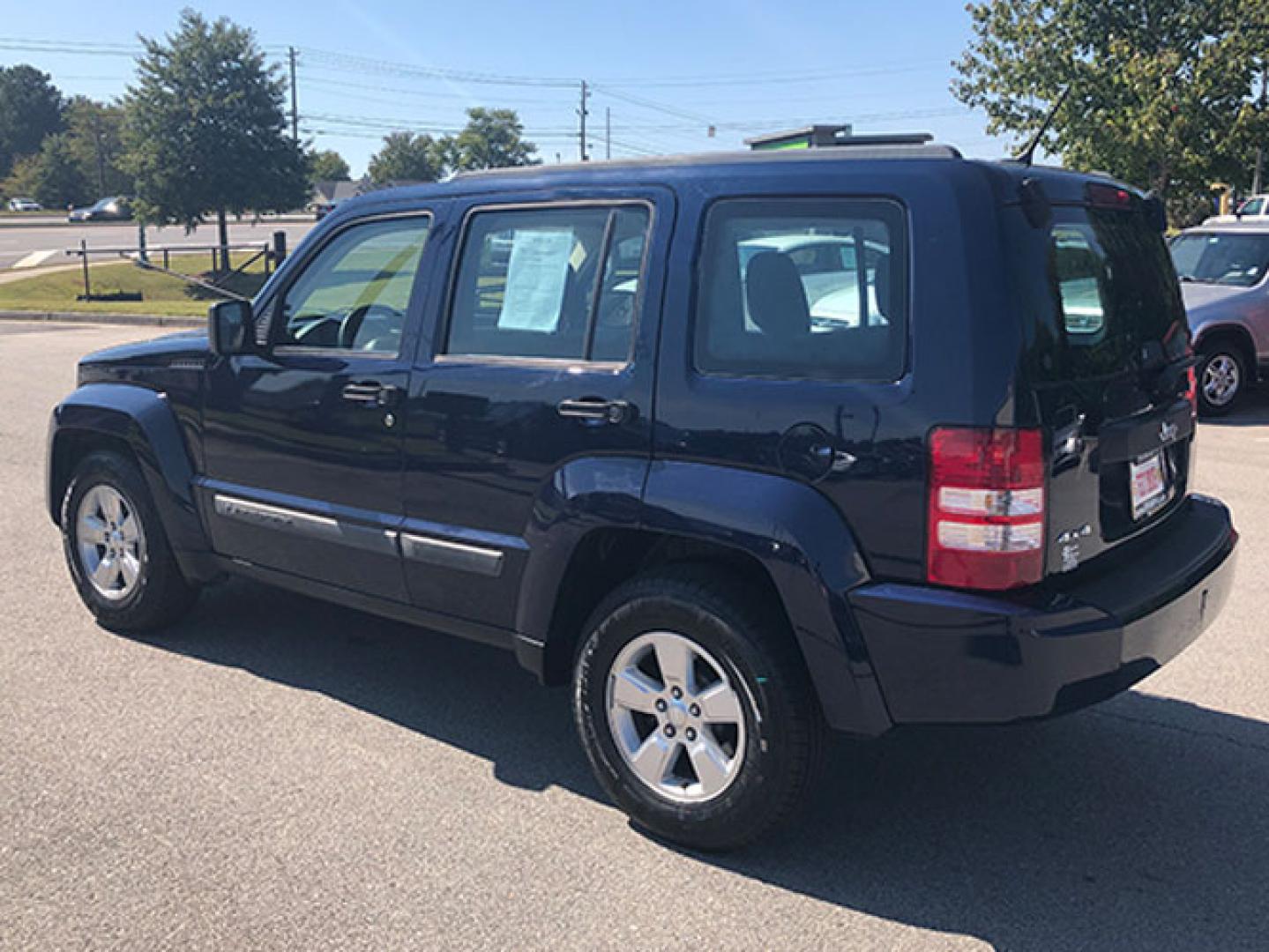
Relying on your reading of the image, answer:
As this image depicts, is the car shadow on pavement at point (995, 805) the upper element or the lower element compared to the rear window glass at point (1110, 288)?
lower

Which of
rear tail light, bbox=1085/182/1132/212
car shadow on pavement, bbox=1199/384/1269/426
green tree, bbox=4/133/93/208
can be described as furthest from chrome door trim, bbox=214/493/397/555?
green tree, bbox=4/133/93/208

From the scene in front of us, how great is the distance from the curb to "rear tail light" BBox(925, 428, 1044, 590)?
716 inches

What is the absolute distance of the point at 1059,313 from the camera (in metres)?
3.04

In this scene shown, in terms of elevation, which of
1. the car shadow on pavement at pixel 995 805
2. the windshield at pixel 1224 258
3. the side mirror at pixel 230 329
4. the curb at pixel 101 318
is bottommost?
the car shadow on pavement at pixel 995 805

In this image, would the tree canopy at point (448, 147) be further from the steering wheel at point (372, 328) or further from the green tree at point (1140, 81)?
the steering wheel at point (372, 328)

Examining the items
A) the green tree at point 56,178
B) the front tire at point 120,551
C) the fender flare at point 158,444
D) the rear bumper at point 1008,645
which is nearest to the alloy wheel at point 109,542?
the front tire at point 120,551

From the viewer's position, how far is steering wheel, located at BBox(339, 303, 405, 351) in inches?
161

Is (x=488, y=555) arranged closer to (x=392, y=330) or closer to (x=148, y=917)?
(x=392, y=330)

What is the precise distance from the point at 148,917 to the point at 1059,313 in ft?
9.28

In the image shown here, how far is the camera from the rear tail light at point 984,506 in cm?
286

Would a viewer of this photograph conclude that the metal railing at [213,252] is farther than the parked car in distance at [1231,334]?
Yes

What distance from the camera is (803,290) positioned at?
3.24 m

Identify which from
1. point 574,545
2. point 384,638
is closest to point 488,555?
point 574,545

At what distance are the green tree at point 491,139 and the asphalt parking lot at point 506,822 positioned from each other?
101 meters
